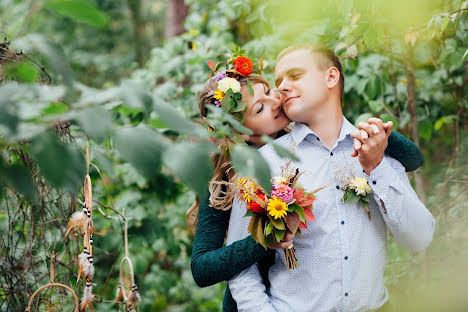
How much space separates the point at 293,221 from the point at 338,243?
26 cm

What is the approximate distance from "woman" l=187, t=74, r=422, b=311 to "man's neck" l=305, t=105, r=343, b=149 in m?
0.14

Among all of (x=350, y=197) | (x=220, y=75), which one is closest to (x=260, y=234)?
(x=350, y=197)

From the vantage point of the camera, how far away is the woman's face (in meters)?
1.68

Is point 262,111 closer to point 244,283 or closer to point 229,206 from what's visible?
point 229,206

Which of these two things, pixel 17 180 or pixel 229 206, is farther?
pixel 229 206

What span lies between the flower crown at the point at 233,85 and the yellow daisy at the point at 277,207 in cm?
43

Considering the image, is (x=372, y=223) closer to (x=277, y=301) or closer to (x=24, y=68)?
(x=277, y=301)

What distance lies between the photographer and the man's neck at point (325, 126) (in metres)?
1.65

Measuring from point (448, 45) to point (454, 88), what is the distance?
2.27ft

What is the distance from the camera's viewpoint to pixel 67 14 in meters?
0.60

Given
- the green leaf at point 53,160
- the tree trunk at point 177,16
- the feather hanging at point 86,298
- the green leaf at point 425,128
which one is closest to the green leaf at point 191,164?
the green leaf at point 53,160

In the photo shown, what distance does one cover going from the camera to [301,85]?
1645 mm

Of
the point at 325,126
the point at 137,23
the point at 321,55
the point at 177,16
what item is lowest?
the point at 137,23

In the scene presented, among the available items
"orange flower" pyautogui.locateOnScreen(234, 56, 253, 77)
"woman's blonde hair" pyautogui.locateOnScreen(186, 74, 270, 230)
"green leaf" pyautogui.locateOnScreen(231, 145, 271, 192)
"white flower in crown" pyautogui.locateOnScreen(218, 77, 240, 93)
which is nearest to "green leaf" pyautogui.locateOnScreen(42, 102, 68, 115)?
"green leaf" pyautogui.locateOnScreen(231, 145, 271, 192)
